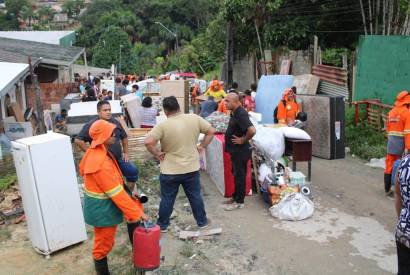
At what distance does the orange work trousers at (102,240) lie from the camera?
435 cm

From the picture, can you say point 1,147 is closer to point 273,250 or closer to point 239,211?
point 239,211

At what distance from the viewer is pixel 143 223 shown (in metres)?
4.38

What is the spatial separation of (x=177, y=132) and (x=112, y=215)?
1.42 metres

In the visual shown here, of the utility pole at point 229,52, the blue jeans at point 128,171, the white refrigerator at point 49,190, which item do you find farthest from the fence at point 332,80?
the white refrigerator at point 49,190

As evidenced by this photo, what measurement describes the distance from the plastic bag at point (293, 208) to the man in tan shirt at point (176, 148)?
1.27 m

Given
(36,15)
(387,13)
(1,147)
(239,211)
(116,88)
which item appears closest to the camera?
(239,211)

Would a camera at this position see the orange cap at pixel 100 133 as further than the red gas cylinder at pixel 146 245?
No

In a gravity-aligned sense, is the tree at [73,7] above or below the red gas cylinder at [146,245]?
above

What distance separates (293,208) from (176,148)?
188 centimetres

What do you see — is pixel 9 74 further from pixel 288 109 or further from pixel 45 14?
pixel 45 14

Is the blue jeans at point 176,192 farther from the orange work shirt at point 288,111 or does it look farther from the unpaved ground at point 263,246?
the orange work shirt at point 288,111

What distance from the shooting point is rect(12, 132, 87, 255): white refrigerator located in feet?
17.4

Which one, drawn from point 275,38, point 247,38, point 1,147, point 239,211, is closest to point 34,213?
point 239,211

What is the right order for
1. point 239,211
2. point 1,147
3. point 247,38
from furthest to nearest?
1. point 247,38
2. point 1,147
3. point 239,211
